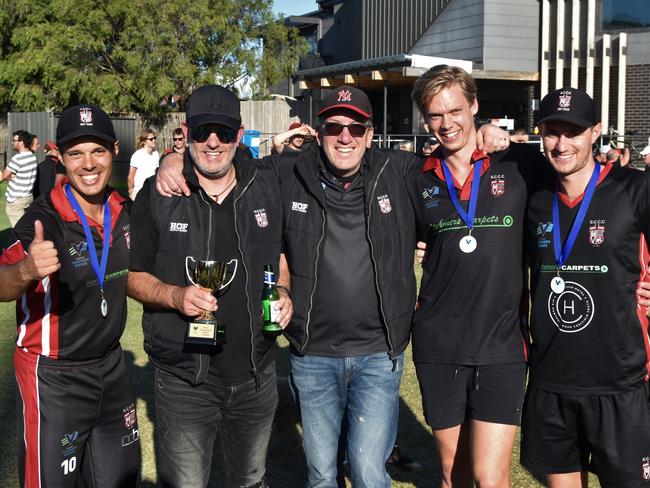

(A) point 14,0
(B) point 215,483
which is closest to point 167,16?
(A) point 14,0

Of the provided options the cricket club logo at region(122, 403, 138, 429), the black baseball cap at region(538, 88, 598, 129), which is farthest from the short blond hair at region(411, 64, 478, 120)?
the cricket club logo at region(122, 403, 138, 429)

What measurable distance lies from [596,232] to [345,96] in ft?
4.48

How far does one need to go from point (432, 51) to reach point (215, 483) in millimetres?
24650

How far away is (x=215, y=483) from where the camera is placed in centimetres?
504

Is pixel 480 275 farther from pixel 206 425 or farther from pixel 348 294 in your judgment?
pixel 206 425

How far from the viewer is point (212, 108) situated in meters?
3.54

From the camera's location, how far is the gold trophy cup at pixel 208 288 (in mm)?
3344

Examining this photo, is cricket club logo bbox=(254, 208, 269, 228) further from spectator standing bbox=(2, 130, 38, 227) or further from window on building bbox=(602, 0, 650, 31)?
window on building bbox=(602, 0, 650, 31)

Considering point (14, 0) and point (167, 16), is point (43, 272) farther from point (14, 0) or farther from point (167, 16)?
point (14, 0)

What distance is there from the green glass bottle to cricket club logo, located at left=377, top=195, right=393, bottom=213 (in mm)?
625

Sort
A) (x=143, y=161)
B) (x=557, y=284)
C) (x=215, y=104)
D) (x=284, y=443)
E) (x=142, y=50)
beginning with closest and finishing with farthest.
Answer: (x=557, y=284) → (x=215, y=104) → (x=284, y=443) → (x=143, y=161) → (x=142, y=50)

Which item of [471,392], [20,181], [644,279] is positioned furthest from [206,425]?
[20,181]

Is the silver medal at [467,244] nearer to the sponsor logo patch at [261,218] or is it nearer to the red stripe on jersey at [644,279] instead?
the red stripe on jersey at [644,279]

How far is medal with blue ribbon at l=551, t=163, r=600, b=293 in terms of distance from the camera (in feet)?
11.2
